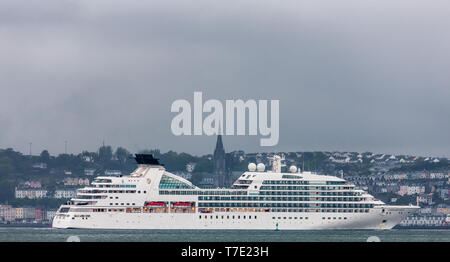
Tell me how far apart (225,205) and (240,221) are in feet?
7.23

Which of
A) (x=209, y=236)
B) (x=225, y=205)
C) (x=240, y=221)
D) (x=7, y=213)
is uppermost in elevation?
(x=225, y=205)

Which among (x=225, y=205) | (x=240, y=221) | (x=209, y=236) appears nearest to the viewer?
(x=209, y=236)

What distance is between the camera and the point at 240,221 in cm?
10219

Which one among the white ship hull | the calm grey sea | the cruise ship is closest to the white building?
the calm grey sea

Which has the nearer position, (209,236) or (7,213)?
(209,236)

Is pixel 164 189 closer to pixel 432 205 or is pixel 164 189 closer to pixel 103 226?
pixel 103 226

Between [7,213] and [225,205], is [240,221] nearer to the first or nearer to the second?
[225,205]

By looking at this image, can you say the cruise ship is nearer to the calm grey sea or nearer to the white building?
the calm grey sea

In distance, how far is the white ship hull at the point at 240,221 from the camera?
101 metres

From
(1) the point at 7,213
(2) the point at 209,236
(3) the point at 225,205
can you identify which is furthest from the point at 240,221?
(1) the point at 7,213

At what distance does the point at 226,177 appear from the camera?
195 metres

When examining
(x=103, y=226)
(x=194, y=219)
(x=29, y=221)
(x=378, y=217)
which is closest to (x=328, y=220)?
(x=378, y=217)

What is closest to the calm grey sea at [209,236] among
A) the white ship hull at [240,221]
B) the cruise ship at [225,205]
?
the white ship hull at [240,221]
